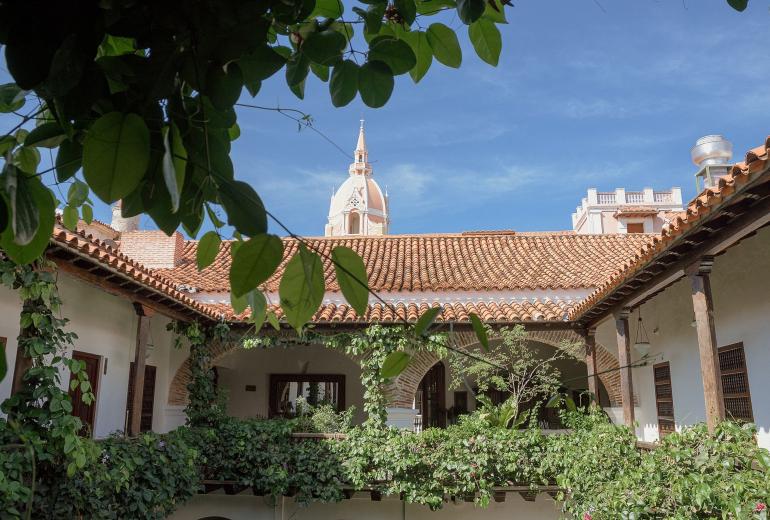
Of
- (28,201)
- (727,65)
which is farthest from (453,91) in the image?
(727,65)

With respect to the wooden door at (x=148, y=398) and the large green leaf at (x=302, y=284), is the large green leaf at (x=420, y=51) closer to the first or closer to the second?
the large green leaf at (x=302, y=284)

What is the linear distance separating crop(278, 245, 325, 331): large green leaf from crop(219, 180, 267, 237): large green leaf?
0.08 meters

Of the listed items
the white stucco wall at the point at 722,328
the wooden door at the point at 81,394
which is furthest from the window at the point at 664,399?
the wooden door at the point at 81,394

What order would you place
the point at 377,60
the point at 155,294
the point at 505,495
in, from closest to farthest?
the point at 377,60, the point at 155,294, the point at 505,495

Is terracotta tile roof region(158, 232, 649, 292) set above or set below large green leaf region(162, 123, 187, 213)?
above

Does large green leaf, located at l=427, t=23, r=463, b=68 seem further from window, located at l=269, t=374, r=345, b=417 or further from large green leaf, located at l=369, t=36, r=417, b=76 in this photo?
window, located at l=269, t=374, r=345, b=417

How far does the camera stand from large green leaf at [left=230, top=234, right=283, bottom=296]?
65 cm

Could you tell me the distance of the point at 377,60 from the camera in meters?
0.96

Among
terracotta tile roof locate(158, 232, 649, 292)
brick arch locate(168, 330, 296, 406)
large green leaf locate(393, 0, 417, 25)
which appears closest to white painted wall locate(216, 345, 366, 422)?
terracotta tile roof locate(158, 232, 649, 292)

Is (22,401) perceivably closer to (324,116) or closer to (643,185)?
(324,116)

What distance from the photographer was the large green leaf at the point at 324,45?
0.95 metres

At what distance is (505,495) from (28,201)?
33.1 ft

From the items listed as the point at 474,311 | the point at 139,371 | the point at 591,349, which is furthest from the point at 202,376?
the point at 591,349

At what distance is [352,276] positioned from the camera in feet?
2.45
